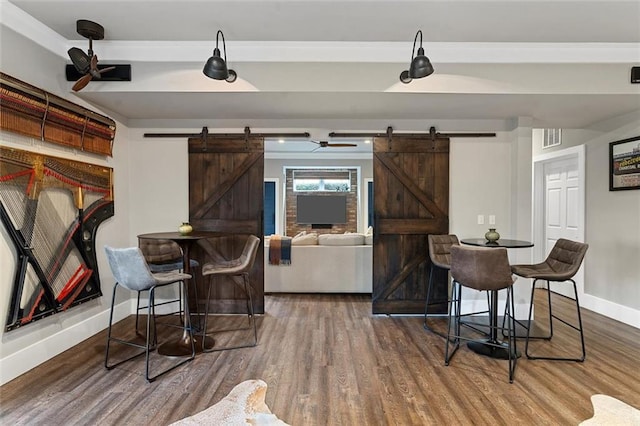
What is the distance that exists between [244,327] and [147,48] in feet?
9.54

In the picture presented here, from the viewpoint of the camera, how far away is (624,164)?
3.84 meters

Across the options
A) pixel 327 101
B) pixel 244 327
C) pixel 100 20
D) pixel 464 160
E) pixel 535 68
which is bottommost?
pixel 244 327

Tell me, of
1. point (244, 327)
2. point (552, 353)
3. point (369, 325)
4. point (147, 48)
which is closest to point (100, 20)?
point (147, 48)

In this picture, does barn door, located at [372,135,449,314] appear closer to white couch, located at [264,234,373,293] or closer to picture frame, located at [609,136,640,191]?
white couch, located at [264,234,373,293]

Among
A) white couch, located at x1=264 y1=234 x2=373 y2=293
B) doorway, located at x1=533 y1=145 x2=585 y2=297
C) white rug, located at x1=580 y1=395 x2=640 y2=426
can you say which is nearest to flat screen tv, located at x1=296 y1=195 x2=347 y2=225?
white couch, located at x1=264 y1=234 x2=373 y2=293

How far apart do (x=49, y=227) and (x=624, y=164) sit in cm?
587

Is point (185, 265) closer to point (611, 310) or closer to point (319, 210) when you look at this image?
point (611, 310)

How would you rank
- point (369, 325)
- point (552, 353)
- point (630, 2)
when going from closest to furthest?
point (630, 2) → point (552, 353) → point (369, 325)

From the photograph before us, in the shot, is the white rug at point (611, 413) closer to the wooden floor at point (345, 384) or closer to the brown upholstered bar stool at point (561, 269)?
the wooden floor at point (345, 384)

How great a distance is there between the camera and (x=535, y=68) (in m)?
3.14

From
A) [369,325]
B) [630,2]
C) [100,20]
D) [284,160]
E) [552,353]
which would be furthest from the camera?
[284,160]

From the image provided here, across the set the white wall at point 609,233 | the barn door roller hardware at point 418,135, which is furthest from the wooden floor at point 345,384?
the barn door roller hardware at point 418,135

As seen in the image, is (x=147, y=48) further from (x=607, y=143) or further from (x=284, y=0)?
(x=607, y=143)

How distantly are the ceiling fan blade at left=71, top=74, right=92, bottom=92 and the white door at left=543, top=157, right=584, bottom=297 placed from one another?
18.8ft
